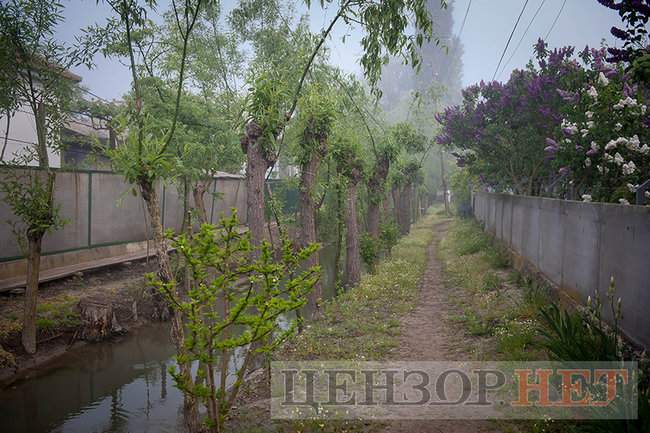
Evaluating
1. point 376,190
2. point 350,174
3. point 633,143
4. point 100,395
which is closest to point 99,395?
point 100,395

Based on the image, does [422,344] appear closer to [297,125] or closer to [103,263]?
[297,125]

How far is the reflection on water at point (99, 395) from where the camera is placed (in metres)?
6.43

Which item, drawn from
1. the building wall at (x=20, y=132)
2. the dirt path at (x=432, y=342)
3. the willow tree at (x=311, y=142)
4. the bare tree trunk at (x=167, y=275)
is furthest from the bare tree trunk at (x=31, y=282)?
the building wall at (x=20, y=132)

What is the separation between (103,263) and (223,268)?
9.98 metres

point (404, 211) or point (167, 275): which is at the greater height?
point (404, 211)

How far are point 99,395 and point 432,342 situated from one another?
5.12m

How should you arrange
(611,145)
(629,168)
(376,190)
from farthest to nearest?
(376,190) < (611,145) < (629,168)

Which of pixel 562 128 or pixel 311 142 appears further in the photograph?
pixel 311 142

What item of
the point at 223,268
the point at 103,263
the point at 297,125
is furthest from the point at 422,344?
the point at 103,263

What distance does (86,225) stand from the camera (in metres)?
12.7

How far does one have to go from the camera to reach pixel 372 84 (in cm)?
570

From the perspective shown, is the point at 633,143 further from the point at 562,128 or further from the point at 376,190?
the point at 376,190

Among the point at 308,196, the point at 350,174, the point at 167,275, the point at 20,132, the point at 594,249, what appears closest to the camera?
the point at 167,275

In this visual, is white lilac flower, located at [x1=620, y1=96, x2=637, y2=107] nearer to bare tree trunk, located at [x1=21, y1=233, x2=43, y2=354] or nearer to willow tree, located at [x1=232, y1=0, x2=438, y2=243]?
willow tree, located at [x1=232, y1=0, x2=438, y2=243]
